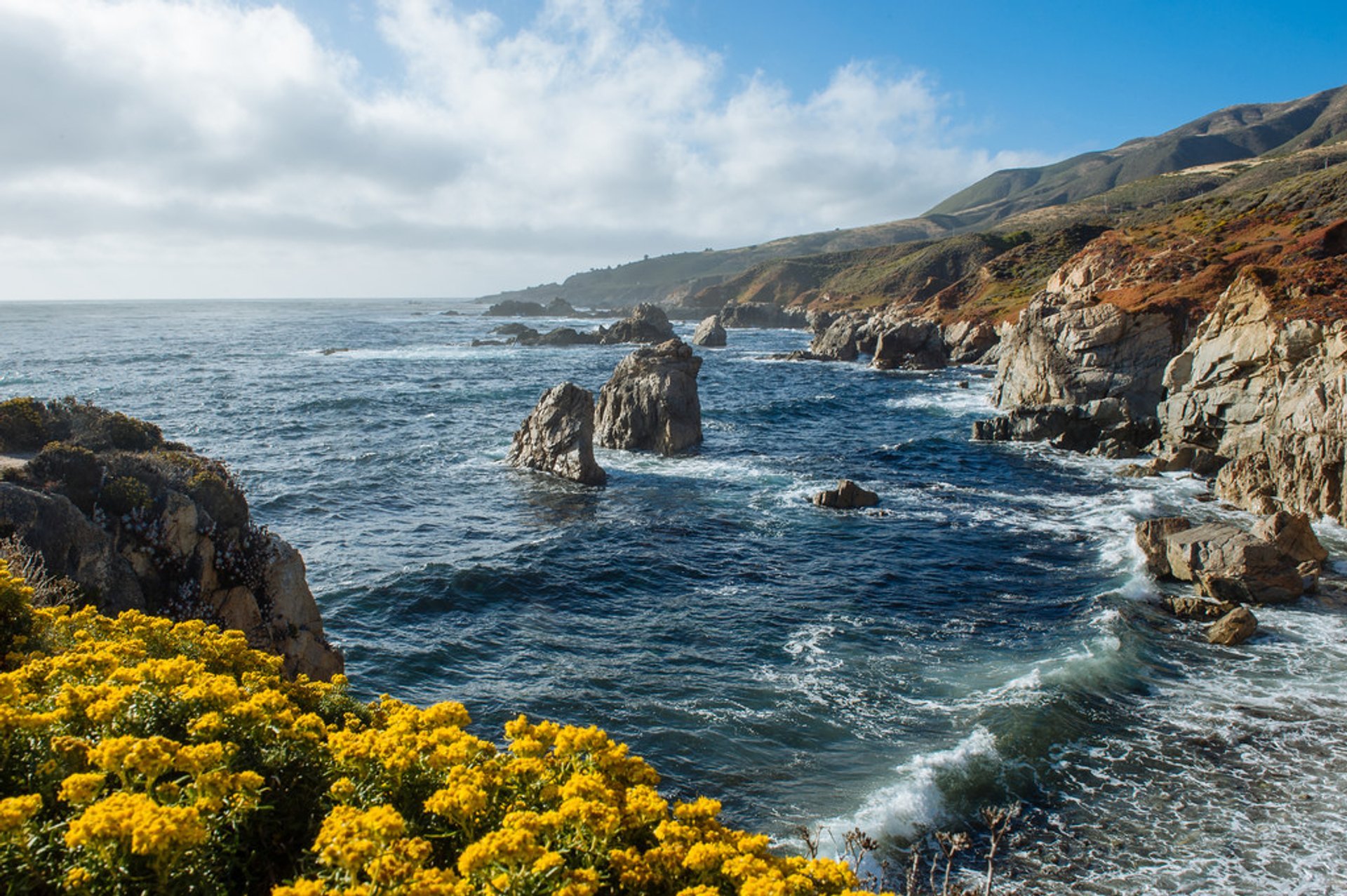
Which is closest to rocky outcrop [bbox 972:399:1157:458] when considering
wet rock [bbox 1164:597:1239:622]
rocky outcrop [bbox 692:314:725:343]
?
wet rock [bbox 1164:597:1239:622]

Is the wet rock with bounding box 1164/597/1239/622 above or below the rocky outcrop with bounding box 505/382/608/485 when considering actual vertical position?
below

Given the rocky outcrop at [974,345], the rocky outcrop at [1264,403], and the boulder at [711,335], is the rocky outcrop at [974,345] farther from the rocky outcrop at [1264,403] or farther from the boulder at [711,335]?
the rocky outcrop at [1264,403]

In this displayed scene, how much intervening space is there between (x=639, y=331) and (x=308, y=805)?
4626 inches

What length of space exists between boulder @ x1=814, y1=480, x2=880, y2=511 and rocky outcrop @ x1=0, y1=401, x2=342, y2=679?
23.2m

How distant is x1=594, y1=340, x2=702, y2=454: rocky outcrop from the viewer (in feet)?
151

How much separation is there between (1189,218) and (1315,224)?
24.3m

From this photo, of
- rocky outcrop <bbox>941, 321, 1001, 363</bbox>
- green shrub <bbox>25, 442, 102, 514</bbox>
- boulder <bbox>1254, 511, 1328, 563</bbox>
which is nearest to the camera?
green shrub <bbox>25, 442, 102, 514</bbox>

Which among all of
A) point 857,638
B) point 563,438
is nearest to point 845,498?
point 857,638

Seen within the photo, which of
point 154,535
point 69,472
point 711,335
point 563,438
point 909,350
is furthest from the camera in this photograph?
point 711,335

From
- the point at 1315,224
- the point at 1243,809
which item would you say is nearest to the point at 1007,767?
the point at 1243,809

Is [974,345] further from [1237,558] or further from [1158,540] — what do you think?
[1237,558]

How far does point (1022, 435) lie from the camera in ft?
159

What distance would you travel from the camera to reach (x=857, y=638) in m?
22.0

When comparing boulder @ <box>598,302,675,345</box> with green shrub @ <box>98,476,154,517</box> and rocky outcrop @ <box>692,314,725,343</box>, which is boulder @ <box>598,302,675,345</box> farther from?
green shrub @ <box>98,476,154,517</box>
